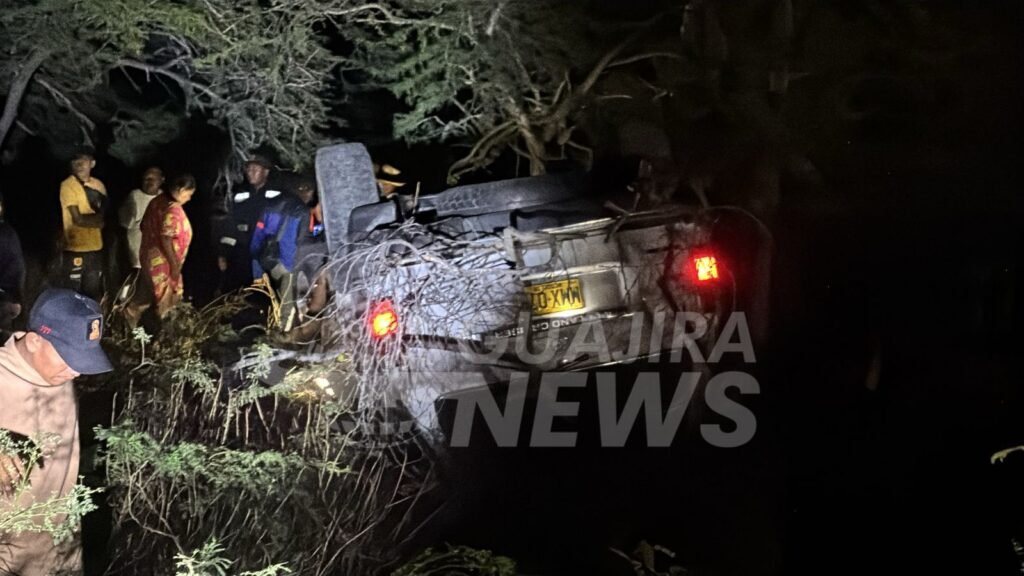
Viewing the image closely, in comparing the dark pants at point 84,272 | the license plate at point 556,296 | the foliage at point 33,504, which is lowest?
the foliage at point 33,504

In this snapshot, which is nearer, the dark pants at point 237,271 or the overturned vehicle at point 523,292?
the overturned vehicle at point 523,292

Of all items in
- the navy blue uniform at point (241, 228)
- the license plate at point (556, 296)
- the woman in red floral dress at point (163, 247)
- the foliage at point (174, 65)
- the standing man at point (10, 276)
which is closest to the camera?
the license plate at point (556, 296)

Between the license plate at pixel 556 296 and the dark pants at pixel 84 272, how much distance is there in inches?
142

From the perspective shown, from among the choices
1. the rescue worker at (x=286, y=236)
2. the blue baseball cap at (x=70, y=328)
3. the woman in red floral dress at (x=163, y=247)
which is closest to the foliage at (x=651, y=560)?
the blue baseball cap at (x=70, y=328)

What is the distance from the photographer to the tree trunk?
659 centimetres

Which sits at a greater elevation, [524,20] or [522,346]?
[524,20]

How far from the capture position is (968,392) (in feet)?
20.4

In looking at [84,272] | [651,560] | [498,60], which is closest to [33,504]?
[651,560]

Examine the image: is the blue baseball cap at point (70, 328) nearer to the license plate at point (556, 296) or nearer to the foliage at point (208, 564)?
the foliage at point (208, 564)

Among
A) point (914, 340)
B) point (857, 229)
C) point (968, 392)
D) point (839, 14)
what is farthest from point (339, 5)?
point (968, 392)

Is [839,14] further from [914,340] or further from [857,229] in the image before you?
[914,340]

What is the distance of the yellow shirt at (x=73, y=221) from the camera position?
6938mm

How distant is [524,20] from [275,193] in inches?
95.8

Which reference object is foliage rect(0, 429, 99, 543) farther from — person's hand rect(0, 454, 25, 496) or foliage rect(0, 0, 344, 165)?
foliage rect(0, 0, 344, 165)
